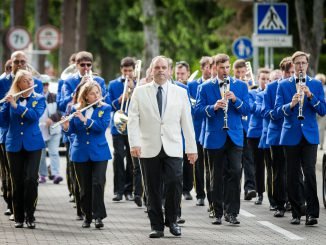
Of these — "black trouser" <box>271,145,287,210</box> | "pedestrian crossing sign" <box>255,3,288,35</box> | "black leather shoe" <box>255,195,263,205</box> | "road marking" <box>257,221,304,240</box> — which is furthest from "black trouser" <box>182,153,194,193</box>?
"pedestrian crossing sign" <box>255,3,288,35</box>

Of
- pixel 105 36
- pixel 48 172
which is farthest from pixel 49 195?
pixel 105 36

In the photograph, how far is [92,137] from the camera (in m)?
14.7

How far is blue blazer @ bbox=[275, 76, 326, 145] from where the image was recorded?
14641mm

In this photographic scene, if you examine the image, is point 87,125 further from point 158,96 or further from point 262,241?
point 262,241

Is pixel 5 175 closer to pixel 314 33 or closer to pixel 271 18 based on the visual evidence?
pixel 271 18

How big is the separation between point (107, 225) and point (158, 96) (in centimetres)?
213

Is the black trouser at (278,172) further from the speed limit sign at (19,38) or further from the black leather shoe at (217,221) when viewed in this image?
the speed limit sign at (19,38)

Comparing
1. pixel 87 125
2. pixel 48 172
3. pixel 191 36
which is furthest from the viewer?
pixel 191 36

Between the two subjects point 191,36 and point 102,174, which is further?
point 191,36

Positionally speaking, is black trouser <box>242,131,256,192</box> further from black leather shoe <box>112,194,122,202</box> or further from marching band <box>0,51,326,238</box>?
marching band <box>0,51,326,238</box>

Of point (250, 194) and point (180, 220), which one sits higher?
point (250, 194)

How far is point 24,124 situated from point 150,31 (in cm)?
2811

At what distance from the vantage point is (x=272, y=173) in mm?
16391

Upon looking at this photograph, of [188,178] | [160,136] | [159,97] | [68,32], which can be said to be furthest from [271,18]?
[68,32]
